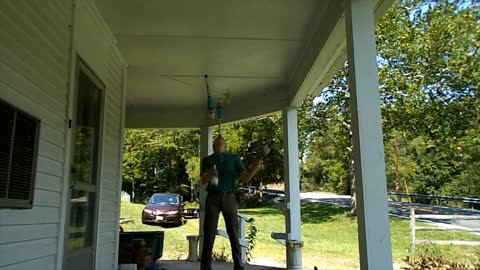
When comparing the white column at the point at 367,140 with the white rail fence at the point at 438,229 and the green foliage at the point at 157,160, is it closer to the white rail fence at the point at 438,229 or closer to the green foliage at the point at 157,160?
the white rail fence at the point at 438,229

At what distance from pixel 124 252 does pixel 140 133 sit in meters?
14.7

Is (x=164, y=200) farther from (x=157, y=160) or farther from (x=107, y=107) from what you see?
(x=107, y=107)

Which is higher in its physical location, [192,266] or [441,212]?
[441,212]

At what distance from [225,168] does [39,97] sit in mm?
1865

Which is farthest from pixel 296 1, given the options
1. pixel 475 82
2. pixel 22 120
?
pixel 475 82

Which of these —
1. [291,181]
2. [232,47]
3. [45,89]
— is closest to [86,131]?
[45,89]

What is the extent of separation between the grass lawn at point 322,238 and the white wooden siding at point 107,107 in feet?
10.7

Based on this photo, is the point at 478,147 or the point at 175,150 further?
the point at 175,150

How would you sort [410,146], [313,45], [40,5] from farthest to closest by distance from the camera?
[410,146]
[313,45]
[40,5]

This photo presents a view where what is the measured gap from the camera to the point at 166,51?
4.09 m

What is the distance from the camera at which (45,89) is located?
2312 millimetres

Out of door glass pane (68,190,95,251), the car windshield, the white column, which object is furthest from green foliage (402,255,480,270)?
the car windshield

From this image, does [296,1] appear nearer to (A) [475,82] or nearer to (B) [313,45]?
(B) [313,45]

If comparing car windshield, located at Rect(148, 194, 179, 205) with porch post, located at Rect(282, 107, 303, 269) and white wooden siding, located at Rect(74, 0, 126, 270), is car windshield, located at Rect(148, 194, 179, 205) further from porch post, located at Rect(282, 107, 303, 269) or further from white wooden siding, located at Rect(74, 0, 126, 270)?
white wooden siding, located at Rect(74, 0, 126, 270)
